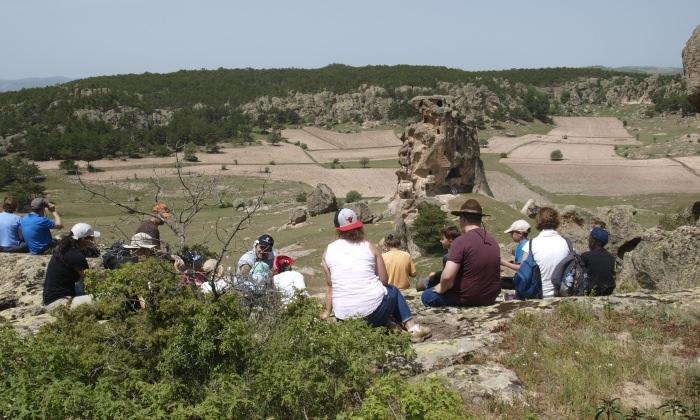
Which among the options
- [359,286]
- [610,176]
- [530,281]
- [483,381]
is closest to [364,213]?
[530,281]

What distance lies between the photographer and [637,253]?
1295 centimetres

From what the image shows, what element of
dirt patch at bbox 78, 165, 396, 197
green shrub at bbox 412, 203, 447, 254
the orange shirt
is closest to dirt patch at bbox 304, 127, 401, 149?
dirt patch at bbox 78, 165, 396, 197

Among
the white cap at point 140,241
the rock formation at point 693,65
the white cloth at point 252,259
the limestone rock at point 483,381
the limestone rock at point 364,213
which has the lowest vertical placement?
the limestone rock at point 364,213

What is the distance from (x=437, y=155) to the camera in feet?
114

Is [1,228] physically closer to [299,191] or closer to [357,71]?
[299,191]

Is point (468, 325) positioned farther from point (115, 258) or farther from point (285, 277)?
point (115, 258)

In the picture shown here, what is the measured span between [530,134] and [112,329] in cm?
9949

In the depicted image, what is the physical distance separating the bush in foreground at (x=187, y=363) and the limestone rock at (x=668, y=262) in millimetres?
8518

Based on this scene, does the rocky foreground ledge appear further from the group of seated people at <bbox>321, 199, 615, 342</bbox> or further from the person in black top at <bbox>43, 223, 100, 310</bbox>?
the person in black top at <bbox>43, 223, 100, 310</bbox>

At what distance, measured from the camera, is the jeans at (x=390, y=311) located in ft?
19.3

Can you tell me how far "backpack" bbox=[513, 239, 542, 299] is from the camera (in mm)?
7359

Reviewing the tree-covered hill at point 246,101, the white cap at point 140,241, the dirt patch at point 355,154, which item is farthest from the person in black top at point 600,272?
the tree-covered hill at point 246,101

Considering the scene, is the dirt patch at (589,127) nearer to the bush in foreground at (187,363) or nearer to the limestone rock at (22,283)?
the limestone rock at (22,283)

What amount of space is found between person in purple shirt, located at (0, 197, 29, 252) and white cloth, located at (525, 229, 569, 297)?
323 inches
